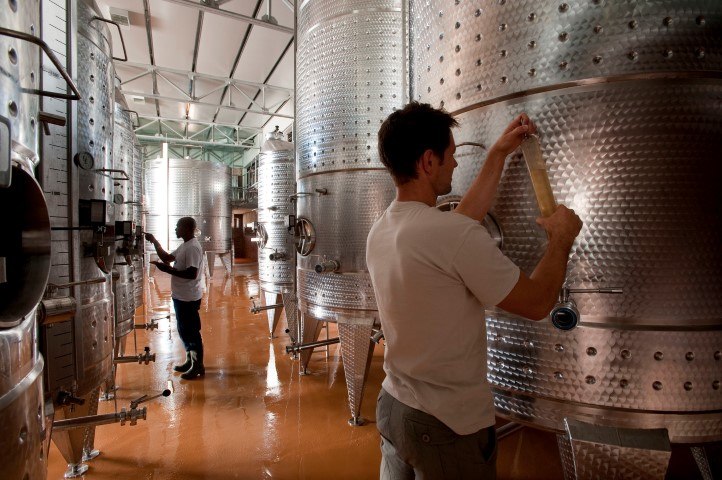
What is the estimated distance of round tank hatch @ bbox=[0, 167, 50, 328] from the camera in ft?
3.53

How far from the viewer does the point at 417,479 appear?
1146 mm

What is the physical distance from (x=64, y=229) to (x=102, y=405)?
243 cm

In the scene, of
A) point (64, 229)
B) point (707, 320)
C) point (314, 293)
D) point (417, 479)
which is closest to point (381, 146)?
point (417, 479)

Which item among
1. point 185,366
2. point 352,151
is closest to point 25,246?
point 352,151

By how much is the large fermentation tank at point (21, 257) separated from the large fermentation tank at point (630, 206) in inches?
62.7

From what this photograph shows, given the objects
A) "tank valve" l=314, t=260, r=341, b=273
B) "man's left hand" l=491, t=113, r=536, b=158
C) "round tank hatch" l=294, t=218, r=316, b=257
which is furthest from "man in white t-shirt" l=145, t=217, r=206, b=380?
"man's left hand" l=491, t=113, r=536, b=158

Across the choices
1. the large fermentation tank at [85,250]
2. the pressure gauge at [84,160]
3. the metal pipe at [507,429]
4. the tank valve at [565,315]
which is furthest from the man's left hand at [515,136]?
the pressure gauge at [84,160]

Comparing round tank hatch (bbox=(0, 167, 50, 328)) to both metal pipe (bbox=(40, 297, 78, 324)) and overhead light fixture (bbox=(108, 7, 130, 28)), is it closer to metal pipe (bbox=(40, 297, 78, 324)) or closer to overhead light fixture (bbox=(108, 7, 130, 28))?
metal pipe (bbox=(40, 297, 78, 324))

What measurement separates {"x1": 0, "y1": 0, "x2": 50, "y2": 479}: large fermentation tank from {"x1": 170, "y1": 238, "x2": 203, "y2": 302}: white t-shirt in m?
3.16

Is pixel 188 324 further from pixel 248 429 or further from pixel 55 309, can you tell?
pixel 55 309

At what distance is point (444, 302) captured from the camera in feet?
3.54

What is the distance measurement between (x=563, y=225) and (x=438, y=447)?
796 mm

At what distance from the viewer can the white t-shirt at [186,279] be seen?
167 inches

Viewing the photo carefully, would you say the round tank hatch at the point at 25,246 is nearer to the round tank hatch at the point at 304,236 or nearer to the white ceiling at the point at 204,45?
the round tank hatch at the point at 304,236
